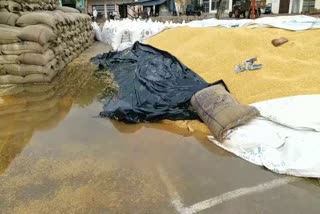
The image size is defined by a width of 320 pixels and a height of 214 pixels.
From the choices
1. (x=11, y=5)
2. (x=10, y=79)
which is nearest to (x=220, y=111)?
(x=10, y=79)

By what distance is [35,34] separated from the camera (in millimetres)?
4426

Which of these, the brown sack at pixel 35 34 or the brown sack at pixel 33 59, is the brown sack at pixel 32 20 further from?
the brown sack at pixel 33 59

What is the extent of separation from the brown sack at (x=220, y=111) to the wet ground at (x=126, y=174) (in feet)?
0.57

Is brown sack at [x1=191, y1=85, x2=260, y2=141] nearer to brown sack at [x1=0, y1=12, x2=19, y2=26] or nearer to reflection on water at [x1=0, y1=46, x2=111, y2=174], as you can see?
reflection on water at [x1=0, y1=46, x2=111, y2=174]

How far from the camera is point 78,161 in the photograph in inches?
93.1

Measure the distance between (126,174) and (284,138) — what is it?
1.26 m

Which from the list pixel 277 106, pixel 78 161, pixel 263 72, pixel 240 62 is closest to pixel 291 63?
pixel 263 72

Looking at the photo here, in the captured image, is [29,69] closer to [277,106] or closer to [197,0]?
[277,106]

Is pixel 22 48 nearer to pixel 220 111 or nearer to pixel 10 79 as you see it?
pixel 10 79

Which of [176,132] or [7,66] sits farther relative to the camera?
[7,66]

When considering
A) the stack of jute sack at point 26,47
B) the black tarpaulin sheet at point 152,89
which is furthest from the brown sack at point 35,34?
the black tarpaulin sheet at point 152,89

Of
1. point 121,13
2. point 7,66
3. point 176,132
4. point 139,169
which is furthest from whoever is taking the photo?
point 121,13

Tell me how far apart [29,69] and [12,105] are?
946mm

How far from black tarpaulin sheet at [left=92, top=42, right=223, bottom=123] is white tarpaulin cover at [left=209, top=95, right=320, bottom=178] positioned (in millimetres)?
669
